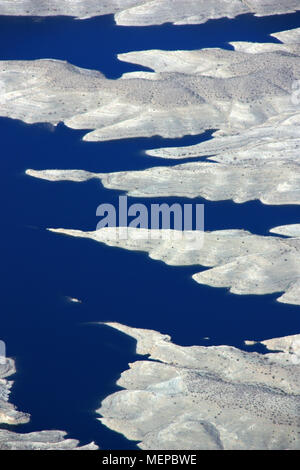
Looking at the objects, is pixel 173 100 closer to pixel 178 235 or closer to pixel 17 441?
pixel 178 235

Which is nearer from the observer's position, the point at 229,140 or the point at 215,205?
the point at 215,205

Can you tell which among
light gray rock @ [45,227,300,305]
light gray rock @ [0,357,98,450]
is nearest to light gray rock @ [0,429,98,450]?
light gray rock @ [0,357,98,450]

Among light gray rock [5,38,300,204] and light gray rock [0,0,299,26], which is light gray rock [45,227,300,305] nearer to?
light gray rock [5,38,300,204]

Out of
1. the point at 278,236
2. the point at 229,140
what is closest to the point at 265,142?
the point at 229,140

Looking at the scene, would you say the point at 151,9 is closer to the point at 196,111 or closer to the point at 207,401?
the point at 196,111
